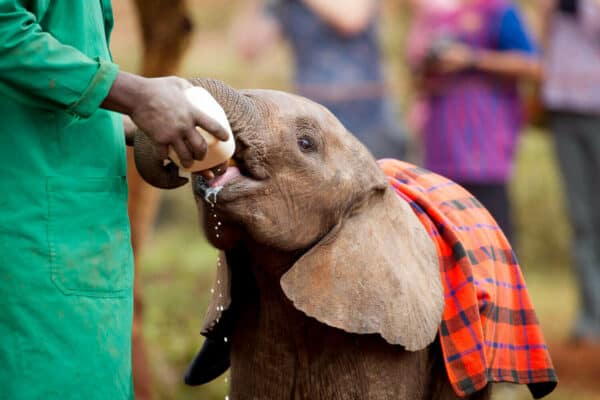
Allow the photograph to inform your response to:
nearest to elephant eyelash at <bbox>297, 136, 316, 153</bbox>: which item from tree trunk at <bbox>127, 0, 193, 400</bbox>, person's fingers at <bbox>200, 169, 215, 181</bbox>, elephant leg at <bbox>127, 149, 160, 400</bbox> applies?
person's fingers at <bbox>200, 169, 215, 181</bbox>

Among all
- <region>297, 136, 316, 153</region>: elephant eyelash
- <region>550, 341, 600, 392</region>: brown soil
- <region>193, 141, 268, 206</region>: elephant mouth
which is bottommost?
<region>550, 341, 600, 392</region>: brown soil

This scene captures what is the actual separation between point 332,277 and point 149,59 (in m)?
1.63

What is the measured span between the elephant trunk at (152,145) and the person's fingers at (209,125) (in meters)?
0.17

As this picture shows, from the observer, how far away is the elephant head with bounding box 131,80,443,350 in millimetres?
2906

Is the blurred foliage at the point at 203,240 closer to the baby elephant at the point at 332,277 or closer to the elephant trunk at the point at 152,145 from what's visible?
the baby elephant at the point at 332,277

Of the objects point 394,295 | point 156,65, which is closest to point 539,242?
point 156,65

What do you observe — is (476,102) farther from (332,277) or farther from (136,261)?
(332,277)

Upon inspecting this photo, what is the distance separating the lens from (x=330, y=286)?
119 inches

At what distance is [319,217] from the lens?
305 cm

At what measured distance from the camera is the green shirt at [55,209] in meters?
2.56

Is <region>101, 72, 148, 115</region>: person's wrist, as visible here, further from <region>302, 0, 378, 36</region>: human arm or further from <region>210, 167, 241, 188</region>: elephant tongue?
<region>302, 0, 378, 36</region>: human arm

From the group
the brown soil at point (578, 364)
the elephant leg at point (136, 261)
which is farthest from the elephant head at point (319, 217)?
the brown soil at point (578, 364)

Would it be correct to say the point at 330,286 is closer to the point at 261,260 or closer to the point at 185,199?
the point at 261,260

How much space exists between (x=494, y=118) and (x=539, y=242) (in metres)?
3.59
